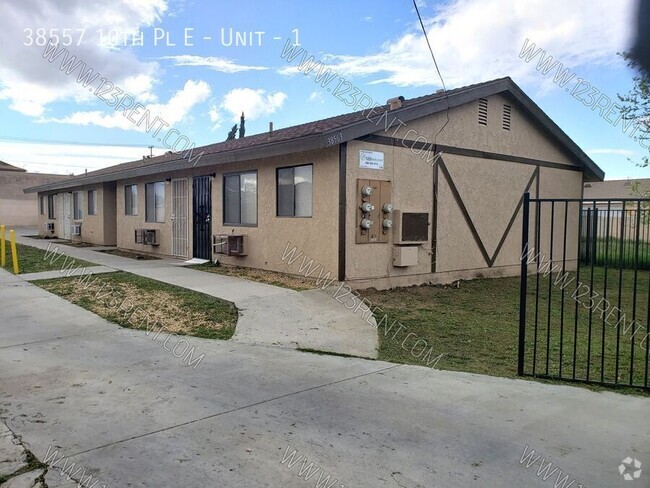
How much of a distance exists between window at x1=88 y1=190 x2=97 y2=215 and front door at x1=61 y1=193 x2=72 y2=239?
2437 mm

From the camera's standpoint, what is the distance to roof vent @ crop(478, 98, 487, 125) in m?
12.2

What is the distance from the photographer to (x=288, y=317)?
24.2ft

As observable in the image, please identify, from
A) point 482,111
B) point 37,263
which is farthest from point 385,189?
point 37,263

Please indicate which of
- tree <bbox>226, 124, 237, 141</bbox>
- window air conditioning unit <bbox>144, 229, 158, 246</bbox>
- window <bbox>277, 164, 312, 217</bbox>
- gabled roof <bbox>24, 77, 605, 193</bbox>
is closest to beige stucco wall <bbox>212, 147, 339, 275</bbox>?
window <bbox>277, 164, 312, 217</bbox>

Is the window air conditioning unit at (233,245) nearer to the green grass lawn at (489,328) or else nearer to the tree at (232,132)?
the green grass lawn at (489,328)

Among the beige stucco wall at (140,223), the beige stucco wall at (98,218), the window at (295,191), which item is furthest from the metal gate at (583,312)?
the beige stucco wall at (98,218)

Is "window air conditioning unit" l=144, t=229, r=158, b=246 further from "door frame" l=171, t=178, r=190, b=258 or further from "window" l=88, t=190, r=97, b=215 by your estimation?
"window" l=88, t=190, r=97, b=215

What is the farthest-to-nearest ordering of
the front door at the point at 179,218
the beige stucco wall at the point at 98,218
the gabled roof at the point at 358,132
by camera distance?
the beige stucco wall at the point at 98,218
the front door at the point at 179,218
the gabled roof at the point at 358,132

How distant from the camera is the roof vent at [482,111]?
12.2m

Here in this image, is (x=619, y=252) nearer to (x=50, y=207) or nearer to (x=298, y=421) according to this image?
(x=298, y=421)

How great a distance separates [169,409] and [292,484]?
149 centimetres

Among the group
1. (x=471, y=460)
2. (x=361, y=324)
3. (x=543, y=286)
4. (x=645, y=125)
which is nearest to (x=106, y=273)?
(x=361, y=324)

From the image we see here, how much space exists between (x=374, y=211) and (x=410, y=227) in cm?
103

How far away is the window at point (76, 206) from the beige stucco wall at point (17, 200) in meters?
13.5
